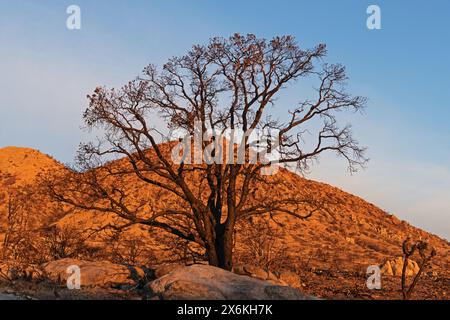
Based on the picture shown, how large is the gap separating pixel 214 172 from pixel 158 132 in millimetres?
2665

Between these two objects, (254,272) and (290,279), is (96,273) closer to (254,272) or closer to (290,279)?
(254,272)

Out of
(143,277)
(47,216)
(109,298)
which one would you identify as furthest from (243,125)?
(47,216)

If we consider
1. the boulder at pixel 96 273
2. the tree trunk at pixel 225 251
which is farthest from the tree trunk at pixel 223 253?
the boulder at pixel 96 273

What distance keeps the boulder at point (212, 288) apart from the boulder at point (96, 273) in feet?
12.0

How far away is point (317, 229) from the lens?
47250 mm

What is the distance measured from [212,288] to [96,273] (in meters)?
5.95

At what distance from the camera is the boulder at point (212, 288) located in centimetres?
1316

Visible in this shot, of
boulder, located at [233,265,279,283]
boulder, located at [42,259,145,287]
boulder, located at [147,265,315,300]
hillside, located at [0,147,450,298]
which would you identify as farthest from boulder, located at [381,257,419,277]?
boulder, located at [147,265,315,300]

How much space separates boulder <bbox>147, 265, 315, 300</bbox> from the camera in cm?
Result: 1316

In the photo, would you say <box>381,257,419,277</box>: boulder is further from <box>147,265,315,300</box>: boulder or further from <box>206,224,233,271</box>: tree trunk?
<box>147,265,315,300</box>: boulder
